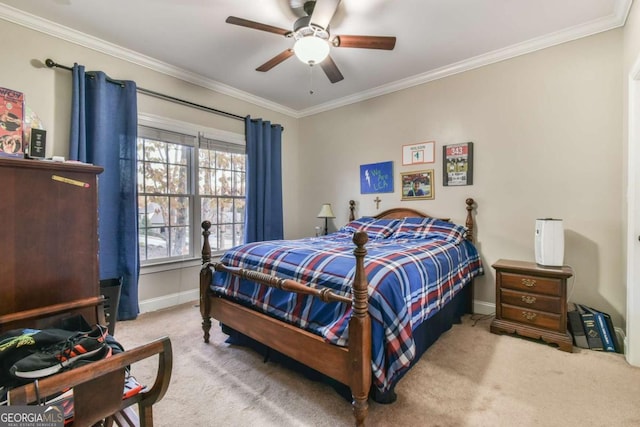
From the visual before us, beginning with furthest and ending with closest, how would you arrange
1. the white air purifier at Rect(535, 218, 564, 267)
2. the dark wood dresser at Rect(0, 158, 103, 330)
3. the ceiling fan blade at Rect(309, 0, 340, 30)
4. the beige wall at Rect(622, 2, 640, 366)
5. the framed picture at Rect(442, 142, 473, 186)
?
the framed picture at Rect(442, 142, 473, 186), the white air purifier at Rect(535, 218, 564, 267), the beige wall at Rect(622, 2, 640, 366), the ceiling fan blade at Rect(309, 0, 340, 30), the dark wood dresser at Rect(0, 158, 103, 330)

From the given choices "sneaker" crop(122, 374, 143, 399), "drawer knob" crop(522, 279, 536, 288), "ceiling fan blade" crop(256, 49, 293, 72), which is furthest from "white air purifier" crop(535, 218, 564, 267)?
"sneaker" crop(122, 374, 143, 399)

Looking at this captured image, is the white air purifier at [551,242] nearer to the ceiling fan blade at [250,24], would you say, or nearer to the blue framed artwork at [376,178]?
the blue framed artwork at [376,178]

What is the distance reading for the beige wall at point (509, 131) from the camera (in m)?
2.50

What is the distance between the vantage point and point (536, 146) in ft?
9.30

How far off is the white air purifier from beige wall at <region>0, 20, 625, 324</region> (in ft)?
1.17

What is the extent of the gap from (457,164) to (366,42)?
1762 mm

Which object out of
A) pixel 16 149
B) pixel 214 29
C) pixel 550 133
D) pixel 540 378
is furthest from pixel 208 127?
pixel 540 378

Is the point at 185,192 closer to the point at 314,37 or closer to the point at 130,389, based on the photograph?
the point at 314,37

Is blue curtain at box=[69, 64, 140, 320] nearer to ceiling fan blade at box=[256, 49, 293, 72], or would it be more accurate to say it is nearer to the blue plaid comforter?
the blue plaid comforter

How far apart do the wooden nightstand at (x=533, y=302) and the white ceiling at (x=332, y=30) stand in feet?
6.97

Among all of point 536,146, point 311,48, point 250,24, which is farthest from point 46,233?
point 536,146

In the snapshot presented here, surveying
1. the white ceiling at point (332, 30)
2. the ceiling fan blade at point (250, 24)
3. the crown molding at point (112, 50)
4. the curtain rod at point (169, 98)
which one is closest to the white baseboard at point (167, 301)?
the curtain rod at point (169, 98)

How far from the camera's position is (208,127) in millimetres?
3689

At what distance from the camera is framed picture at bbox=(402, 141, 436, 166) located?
3.49 meters
